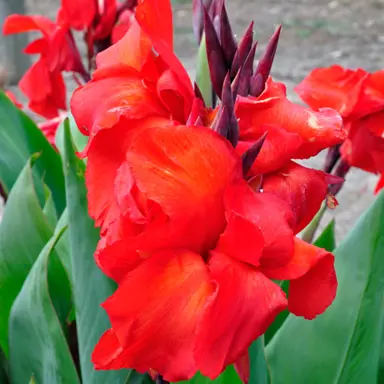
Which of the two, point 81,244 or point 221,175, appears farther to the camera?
point 81,244

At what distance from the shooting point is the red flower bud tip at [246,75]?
1.12ft

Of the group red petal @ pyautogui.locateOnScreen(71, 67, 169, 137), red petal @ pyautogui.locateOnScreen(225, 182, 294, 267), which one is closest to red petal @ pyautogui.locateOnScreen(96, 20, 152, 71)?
red petal @ pyautogui.locateOnScreen(71, 67, 169, 137)

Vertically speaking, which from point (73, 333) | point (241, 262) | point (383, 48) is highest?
point (241, 262)

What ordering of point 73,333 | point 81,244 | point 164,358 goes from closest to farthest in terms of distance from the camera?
point 164,358 → point 81,244 → point 73,333

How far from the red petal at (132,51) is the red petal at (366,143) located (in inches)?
11.8

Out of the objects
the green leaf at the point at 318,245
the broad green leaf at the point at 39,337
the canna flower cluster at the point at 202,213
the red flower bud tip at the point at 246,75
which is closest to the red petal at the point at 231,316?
the canna flower cluster at the point at 202,213

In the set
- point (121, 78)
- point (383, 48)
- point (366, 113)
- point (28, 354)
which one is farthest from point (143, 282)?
point (383, 48)

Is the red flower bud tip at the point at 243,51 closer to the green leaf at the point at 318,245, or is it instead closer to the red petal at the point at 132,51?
the red petal at the point at 132,51

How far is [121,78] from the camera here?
38 centimetres

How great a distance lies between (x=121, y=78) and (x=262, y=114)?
0.09m

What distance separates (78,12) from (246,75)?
52 centimetres

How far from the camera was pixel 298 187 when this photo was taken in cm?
33

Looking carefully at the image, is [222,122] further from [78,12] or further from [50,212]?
[78,12]

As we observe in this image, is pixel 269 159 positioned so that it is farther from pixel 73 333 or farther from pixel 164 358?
pixel 73 333
